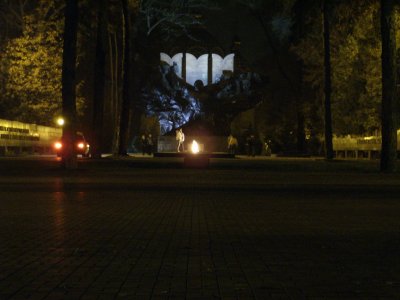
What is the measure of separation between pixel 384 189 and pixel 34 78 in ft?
128

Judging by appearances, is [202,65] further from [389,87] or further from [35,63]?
[389,87]

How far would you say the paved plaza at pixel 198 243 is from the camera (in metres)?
7.39

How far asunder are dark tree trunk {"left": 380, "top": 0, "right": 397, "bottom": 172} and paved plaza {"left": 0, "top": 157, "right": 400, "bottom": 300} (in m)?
11.0

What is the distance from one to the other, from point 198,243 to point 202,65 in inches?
3202

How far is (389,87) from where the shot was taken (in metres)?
32.7

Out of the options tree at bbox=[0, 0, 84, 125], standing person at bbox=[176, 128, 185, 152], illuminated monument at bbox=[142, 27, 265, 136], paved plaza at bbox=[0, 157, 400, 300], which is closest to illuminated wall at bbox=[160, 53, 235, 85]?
illuminated monument at bbox=[142, 27, 265, 136]

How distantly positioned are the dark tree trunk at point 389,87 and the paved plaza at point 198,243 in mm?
11017

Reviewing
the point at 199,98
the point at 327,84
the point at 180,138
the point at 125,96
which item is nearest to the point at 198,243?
the point at 125,96

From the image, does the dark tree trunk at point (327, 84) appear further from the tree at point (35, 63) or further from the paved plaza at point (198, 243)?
the paved plaza at point (198, 243)

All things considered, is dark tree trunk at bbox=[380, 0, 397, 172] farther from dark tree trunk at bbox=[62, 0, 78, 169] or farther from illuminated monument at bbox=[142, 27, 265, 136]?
illuminated monument at bbox=[142, 27, 265, 136]

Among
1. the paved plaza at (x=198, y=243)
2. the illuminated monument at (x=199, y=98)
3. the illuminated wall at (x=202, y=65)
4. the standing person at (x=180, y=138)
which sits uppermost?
the illuminated wall at (x=202, y=65)

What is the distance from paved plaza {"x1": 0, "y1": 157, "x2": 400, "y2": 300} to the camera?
7.39 m

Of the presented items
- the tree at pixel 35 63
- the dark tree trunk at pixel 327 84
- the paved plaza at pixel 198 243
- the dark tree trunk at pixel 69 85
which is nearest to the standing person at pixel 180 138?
the tree at pixel 35 63

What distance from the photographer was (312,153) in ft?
232
